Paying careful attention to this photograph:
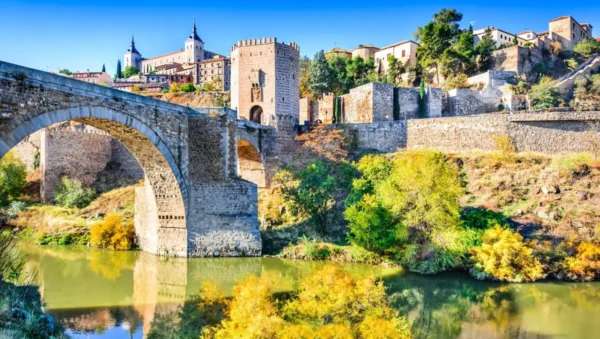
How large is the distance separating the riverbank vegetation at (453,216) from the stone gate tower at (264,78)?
8580mm

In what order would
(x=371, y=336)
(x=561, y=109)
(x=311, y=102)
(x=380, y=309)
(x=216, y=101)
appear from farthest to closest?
(x=216, y=101), (x=311, y=102), (x=561, y=109), (x=380, y=309), (x=371, y=336)

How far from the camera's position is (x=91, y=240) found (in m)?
21.7

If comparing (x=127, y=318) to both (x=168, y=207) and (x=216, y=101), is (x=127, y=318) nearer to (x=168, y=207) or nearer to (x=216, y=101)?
(x=168, y=207)

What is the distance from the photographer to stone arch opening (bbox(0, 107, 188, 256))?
631 inches

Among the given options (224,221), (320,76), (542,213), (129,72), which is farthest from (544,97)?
(129,72)

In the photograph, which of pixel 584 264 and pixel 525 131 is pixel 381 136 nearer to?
pixel 525 131

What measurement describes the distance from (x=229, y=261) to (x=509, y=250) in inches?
405

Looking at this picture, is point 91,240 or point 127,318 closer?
point 127,318

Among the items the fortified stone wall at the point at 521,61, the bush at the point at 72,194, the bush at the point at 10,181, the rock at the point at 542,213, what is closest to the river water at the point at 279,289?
the rock at the point at 542,213

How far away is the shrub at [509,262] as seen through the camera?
15789 mm

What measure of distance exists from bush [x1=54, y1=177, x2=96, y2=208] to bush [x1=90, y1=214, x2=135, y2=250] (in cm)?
531

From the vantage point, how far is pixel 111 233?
2147 cm

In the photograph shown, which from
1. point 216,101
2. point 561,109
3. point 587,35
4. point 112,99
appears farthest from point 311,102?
point 587,35

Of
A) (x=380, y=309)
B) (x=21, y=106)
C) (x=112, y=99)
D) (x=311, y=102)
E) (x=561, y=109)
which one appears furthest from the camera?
(x=311, y=102)
